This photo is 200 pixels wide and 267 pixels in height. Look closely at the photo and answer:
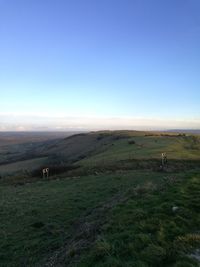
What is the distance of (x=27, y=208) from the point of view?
18.4m

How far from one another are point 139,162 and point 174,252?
2713 centimetres

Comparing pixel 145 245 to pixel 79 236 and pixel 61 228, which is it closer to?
A: pixel 79 236

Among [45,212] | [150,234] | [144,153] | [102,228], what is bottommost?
[45,212]

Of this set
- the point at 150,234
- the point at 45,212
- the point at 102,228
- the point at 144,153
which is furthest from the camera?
the point at 144,153

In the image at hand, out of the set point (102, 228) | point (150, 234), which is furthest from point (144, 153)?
point (150, 234)

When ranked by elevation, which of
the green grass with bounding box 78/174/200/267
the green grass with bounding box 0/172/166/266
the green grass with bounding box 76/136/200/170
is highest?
the green grass with bounding box 78/174/200/267

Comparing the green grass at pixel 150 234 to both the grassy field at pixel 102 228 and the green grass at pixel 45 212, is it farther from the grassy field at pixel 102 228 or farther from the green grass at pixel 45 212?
the green grass at pixel 45 212

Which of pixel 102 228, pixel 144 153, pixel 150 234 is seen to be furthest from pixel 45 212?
pixel 144 153

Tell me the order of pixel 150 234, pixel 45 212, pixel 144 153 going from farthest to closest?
pixel 144 153, pixel 45 212, pixel 150 234

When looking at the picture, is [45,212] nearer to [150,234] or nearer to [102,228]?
[102,228]

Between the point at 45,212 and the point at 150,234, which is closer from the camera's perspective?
the point at 150,234

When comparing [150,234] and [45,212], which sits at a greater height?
[150,234]

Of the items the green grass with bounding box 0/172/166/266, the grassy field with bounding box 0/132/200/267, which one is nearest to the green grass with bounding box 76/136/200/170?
the green grass with bounding box 0/172/166/266

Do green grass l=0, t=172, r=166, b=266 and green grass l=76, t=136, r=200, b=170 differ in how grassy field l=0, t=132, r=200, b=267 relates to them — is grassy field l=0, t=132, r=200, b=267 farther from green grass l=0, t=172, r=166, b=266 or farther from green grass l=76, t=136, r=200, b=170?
green grass l=76, t=136, r=200, b=170
